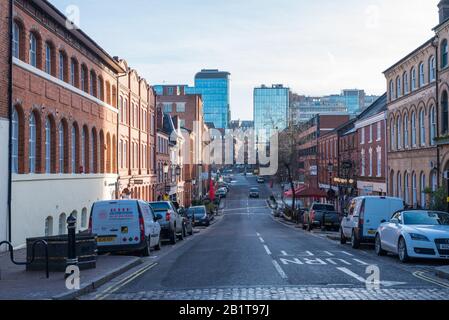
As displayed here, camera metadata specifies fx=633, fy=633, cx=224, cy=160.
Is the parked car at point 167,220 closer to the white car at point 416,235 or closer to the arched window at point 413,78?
the white car at point 416,235

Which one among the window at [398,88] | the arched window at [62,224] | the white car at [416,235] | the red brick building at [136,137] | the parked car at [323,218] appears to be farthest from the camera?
the window at [398,88]

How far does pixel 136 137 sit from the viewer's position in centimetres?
4809

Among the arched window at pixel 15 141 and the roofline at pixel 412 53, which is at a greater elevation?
the roofline at pixel 412 53

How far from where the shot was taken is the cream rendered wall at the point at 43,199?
22188 mm

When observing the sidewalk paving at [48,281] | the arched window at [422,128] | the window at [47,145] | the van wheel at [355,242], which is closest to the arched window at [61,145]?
the window at [47,145]

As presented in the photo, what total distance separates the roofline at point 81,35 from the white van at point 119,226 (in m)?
9.03

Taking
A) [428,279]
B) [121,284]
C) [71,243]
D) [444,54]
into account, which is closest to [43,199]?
[71,243]

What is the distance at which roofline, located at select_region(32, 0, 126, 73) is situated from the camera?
2443cm

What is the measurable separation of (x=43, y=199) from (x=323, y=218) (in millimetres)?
19176

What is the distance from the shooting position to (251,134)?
177 meters

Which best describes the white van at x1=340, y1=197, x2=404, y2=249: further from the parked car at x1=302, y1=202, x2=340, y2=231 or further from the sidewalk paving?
the parked car at x1=302, y1=202, x2=340, y2=231

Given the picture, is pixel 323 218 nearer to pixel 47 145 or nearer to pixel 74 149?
pixel 74 149
